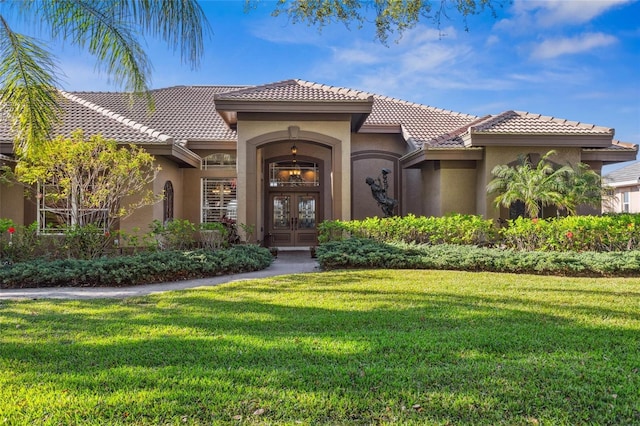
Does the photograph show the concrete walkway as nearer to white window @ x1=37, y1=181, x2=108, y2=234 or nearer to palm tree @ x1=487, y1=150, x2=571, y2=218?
white window @ x1=37, y1=181, x2=108, y2=234

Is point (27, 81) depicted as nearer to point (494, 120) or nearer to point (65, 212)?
point (65, 212)

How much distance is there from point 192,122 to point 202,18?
487 inches

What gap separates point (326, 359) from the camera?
4.11m

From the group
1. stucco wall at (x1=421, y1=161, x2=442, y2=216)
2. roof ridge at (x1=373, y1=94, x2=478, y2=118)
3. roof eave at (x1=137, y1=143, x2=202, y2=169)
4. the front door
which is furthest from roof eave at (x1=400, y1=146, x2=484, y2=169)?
roof eave at (x1=137, y1=143, x2=202, y2=169)

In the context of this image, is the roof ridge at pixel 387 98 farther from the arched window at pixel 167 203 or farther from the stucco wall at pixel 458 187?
the arched window at pixel 167 203

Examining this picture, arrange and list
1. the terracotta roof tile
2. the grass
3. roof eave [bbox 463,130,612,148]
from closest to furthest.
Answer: the grass < roof eave [bbox 463,130,612,148] < the terracotta roof tile

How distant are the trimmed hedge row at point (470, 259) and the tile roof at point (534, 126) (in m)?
4.71

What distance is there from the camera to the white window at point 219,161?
16250 mm

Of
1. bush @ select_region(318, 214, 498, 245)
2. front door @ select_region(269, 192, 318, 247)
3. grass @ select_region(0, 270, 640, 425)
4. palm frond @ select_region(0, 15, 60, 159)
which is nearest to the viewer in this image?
grass @ select_region(0, 270, 640, 425)

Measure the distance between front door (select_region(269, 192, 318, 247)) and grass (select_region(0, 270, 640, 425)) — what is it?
1113 centimetres

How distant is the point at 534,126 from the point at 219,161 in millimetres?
11400

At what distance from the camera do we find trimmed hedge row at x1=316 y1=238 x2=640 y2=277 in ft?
30.2

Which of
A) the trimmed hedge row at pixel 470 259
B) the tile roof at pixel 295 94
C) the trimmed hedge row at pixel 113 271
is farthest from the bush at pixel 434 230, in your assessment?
the trimmed hedge row at pixel 113 271

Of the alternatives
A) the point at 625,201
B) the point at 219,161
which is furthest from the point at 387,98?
the point at 625,201
